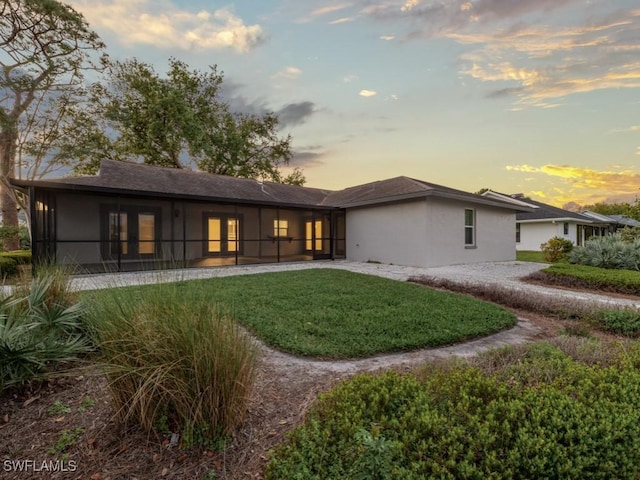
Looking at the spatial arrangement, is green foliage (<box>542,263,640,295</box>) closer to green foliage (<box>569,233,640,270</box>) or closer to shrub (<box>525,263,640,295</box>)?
shrub (<box>525,263,640,295</box>)

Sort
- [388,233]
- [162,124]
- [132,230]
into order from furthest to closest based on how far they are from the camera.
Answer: [162,124]
[388,233]
[132,230]

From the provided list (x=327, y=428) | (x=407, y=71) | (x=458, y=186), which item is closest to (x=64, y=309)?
(x=327, y=428)

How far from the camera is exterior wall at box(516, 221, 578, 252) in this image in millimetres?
23619

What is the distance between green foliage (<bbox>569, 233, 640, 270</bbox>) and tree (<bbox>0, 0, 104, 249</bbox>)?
85.3ft

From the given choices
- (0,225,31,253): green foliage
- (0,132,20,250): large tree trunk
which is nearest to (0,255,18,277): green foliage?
(0,225,31,253): green foliage

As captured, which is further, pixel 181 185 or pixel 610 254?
pixel 181 185

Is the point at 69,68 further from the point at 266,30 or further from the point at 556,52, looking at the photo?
the point at 556,52

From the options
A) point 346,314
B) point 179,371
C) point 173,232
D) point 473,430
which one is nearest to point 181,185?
point 173,232

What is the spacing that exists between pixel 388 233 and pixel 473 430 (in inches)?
485

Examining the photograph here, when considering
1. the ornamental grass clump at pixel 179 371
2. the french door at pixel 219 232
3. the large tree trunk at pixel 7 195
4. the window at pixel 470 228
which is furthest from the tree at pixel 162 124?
the ornamental grass clump at pixel 179 371

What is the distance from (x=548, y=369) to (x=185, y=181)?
48.8 feet

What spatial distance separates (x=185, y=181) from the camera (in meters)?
14.5

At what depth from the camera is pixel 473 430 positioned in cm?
181

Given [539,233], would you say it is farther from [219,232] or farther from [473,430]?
[473,430]
